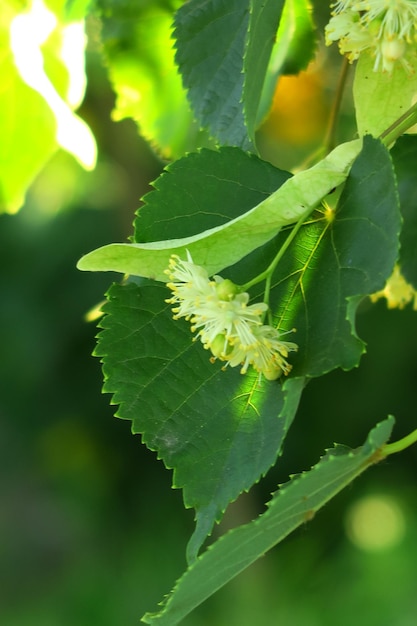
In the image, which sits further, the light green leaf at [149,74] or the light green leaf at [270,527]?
the light green leaf at [149,74]

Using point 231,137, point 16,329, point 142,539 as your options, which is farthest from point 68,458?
point 231,137

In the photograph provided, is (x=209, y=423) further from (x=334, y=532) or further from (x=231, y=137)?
(x=334, y=532)

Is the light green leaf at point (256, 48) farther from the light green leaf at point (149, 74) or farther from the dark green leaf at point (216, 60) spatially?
the light green leaf at point (149, 74)

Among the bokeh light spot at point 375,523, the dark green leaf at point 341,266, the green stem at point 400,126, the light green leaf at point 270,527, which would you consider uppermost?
the green stem at point 400,126

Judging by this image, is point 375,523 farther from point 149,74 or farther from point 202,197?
point 202,197

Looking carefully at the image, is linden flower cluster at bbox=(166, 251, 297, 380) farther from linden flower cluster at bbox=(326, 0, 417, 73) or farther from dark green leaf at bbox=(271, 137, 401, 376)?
linden flower cluster at bbox=(326, 0, 417, 73)

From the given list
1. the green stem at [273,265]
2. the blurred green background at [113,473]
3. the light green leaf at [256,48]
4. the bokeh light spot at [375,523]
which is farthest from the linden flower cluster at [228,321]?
the bokeh light spot at [375,523]

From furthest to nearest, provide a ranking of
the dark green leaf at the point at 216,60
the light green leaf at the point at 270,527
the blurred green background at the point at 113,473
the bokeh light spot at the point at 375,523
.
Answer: the bokeh light spot at the point at 375,523 < the blurred green background at the point at 113,473 < the dark green leaf at the point at 216,60 < the light green leaf at the point at 270,527
